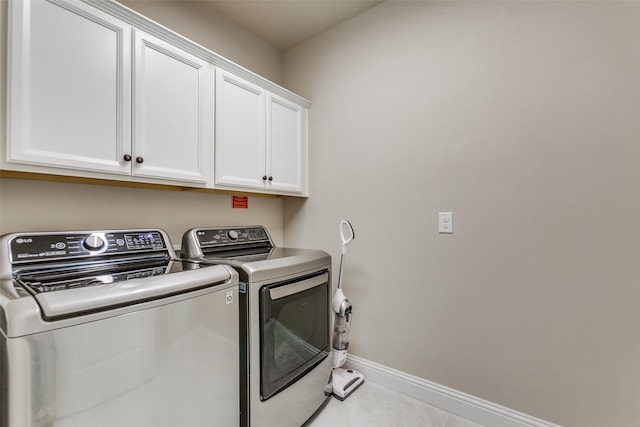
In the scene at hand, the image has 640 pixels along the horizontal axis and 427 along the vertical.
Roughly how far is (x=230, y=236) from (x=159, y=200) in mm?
472

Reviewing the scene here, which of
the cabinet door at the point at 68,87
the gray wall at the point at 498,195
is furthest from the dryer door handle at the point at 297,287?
the cabinet door at the point at 68,87

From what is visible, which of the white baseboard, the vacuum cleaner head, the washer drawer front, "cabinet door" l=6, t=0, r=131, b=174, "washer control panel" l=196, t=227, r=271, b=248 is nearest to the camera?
the washer drawer front

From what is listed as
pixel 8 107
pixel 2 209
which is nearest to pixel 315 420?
pixel 2 209

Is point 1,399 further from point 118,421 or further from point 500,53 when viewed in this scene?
point 500,53

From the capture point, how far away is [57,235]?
1.17 metres

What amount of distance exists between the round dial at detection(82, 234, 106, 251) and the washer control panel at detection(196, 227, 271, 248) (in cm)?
46

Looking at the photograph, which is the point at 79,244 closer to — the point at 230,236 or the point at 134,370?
the point at 134,370

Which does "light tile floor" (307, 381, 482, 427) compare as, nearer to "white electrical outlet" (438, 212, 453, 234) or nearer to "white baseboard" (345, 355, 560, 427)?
"white baseboard" (345, 355, 560, 427)

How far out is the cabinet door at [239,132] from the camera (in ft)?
5.54

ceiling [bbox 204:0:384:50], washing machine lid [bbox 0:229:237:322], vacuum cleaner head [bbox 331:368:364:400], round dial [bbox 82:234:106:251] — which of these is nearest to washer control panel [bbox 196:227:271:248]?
washing machine lid [bbox 0:229:237:322]

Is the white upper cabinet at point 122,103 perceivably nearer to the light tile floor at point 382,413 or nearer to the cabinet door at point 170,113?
the cabinet door at point 170,113

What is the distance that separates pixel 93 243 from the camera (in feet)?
4.04

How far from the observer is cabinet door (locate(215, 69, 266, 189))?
66.4 inches

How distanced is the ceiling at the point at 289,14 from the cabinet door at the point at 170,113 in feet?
2.37
